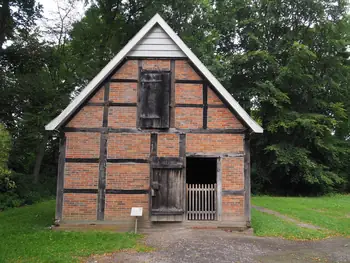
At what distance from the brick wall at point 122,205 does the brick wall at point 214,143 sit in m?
2.20

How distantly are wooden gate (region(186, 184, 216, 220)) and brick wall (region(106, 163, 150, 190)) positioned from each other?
1.50m

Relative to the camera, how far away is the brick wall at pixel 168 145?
1024cm

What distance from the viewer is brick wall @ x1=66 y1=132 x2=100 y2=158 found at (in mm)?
10172

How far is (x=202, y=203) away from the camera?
10.3 m

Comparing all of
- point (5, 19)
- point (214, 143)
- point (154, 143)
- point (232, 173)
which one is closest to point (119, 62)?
point (154, 143)

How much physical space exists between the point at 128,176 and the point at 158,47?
4.30 metres

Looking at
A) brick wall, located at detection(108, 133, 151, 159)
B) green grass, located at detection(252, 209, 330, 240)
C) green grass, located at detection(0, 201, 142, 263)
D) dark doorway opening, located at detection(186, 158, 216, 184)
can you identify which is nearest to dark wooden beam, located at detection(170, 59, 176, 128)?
brick wall, located at detection(108, 133, 151, 159)

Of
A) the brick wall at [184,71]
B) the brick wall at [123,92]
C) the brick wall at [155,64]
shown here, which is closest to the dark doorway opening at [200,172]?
the brick wall at [184,71]

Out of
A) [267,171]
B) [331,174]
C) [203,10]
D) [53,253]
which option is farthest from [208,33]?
[53,253]

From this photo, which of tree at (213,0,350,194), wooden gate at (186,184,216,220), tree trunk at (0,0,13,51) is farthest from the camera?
tree at (213,0,350,194)

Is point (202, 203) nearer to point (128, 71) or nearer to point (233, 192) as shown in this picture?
point (233, 192)

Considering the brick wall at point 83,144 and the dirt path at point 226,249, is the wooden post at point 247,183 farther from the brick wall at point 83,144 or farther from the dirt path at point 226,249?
the brick wall at point 83,144

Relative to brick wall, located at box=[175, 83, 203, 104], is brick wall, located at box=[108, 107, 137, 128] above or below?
below

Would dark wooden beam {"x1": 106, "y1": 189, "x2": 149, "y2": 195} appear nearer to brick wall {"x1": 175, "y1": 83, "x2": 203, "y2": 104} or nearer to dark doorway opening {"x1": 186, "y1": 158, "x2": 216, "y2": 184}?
brick wall {"x1": 175, "y1": 83, "x2": 203, "y2": 104}
